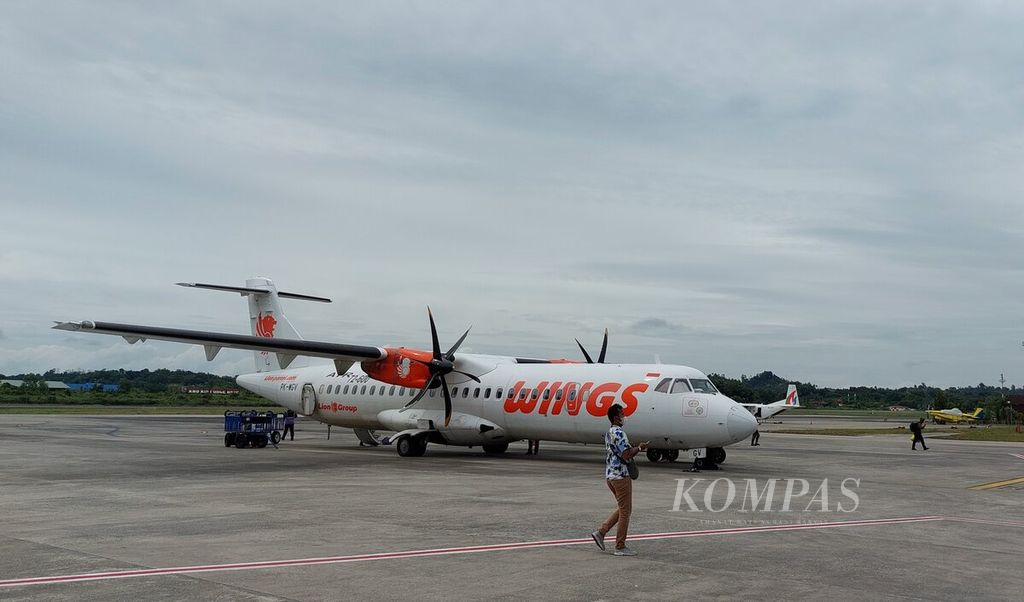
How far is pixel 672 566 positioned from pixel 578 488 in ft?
28.3

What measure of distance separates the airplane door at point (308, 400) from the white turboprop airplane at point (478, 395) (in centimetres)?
4

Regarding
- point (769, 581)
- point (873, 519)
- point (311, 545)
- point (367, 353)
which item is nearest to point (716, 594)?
point (769, 581)

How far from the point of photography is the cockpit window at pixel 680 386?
2353 cm

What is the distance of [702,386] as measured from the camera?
23.8 m

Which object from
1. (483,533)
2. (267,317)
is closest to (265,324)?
(267,317)

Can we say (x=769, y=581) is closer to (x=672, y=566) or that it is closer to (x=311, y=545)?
(x=672, y=566)

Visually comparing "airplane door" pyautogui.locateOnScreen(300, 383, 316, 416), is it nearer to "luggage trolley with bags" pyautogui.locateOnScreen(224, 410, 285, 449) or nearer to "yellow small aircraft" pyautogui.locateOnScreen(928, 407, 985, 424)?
"luggage trolley with bags" pyautogui.locateOnScreen(224, 410, 285, 449)

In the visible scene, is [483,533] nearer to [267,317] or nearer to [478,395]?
[478,395]

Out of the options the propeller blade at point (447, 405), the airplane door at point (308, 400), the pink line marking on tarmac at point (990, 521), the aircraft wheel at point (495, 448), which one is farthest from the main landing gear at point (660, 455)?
the airplane door at point (308, 400)

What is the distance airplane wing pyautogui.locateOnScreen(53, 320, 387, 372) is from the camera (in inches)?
949

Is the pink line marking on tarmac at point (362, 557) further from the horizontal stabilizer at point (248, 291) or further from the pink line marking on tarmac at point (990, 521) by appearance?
the horizontal stabilizer at point (248, 291)

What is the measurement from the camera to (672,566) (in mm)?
9742

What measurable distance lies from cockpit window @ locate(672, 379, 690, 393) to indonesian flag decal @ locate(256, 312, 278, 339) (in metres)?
18.4

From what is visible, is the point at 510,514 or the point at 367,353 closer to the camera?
the point at 510,514
